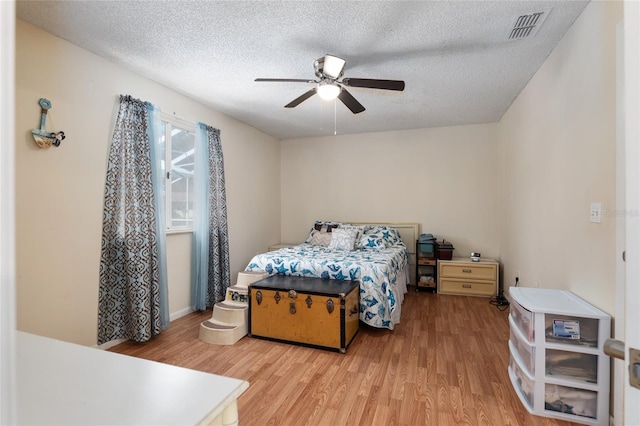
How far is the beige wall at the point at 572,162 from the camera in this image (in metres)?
1.60

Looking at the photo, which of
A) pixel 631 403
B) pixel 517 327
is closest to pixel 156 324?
pixel 517 327

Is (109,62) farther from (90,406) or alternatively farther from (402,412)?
(402,412)

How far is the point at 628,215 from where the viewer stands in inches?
20.6

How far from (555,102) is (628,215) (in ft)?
7.63

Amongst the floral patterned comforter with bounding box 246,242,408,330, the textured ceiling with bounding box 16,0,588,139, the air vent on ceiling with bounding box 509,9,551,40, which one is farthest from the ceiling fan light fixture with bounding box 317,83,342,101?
the floral patterned comforter with bounding box 246,242,408,330

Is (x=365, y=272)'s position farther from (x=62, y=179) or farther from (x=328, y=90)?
(x=62, y=179)

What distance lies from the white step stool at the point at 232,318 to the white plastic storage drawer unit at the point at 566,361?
7.02 ft

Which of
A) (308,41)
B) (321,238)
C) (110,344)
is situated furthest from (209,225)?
(308,41)

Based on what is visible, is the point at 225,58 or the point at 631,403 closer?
the point at 631,403

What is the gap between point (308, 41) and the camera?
223 cm

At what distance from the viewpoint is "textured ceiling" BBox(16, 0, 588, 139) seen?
1.88m

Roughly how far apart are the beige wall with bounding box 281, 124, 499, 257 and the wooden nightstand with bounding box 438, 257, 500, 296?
1.49 feet

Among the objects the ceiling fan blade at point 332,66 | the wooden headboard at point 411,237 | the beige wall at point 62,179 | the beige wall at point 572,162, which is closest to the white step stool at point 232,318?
the beige wall at point 62,179

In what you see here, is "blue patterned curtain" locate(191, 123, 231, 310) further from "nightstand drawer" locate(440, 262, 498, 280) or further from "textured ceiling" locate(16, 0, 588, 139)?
"nightstand drawer" locate(440, 262, 498, 280)
